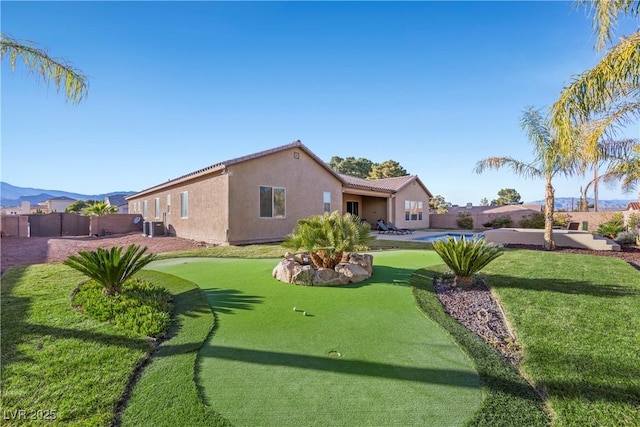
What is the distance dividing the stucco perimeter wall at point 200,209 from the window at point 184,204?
0.53ft

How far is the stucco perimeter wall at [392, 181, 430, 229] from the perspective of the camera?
26.6 m

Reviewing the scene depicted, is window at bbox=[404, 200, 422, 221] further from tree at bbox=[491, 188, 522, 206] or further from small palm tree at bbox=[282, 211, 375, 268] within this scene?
tree at bbox=[491, 188, 522, 206]

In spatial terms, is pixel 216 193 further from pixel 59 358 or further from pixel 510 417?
pixel 510 417

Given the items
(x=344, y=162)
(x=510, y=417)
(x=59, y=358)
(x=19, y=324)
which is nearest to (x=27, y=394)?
(x=59, y=358)

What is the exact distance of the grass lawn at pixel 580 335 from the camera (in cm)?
295

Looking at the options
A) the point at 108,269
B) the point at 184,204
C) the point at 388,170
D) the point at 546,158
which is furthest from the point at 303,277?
the point at 388,170

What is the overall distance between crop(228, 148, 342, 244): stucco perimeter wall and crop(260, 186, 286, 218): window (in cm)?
21

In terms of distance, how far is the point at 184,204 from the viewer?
747 inches

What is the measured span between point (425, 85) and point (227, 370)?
15927 millimetres

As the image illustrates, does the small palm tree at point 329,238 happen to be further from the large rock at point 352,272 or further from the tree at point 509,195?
the tree at point 509,195

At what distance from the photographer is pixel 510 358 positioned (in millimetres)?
3941

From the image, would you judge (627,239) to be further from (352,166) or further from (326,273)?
(352,166)

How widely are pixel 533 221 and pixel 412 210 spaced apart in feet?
33.5

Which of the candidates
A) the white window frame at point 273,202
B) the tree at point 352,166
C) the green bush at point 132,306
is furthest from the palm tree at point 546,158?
the tree at point 352,166
